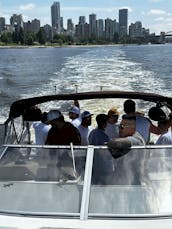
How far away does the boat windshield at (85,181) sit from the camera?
3242 mm

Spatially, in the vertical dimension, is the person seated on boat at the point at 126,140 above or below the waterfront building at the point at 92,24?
above

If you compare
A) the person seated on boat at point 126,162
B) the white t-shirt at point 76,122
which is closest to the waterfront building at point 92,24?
the white t-shirt at point 76,122

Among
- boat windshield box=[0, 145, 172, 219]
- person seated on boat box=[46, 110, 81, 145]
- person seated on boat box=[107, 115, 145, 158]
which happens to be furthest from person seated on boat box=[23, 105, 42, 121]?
boat windshield box=[0, 145, 172, 219]

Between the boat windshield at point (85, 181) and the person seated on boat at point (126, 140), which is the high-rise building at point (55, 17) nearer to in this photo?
the person seated on boat at point (126, 140)

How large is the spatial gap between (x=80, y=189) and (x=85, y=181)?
7 cm

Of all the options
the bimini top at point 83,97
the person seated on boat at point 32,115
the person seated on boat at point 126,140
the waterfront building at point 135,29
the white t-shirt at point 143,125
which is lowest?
the waterfront building at point 135,29

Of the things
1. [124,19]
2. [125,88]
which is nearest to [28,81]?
[125,88]

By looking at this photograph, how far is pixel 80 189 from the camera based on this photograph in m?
3.40

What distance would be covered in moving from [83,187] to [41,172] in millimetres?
434

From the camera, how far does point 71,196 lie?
3357 mm

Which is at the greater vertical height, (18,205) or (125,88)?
(18,205)

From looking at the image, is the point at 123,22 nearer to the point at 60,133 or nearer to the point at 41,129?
the point at 41,129

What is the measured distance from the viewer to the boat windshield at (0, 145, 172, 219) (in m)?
3.24

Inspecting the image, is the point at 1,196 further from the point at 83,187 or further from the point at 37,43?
the point at 37,43
